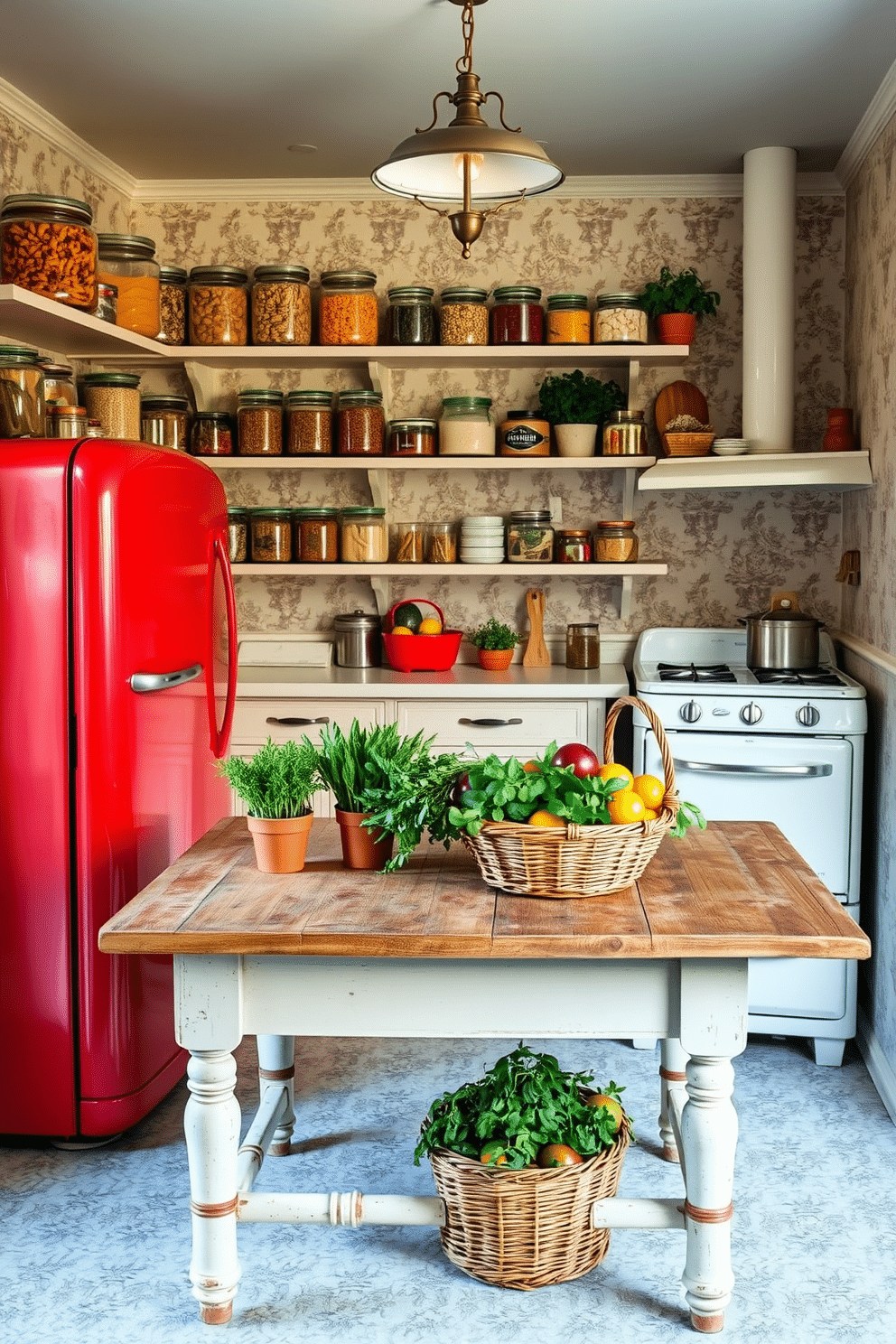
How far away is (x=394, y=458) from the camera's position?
4.13 m

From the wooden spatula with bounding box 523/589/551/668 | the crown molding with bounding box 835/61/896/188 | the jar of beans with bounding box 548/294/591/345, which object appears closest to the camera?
the crown molding with bounding box 835/61/896/188

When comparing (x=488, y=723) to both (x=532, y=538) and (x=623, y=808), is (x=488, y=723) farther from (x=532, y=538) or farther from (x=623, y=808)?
(x=623, y=808)

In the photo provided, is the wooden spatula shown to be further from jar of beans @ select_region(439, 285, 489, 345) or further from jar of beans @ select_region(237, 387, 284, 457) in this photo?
jar of beans @ select_region(237, 387, 284, 457)

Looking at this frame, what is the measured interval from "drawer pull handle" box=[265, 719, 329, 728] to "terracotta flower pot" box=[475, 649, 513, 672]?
61 cm

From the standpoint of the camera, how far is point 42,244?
10.1ft

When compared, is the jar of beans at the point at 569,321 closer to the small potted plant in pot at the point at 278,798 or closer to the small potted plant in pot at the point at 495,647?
the small potted plant in pot at the point at 495,647

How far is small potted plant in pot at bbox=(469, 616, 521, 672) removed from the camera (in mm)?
4250

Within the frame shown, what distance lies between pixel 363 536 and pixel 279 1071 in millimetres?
1931

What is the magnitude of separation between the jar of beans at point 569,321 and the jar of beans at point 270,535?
1.05m

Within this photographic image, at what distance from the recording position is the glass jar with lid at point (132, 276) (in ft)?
12.1

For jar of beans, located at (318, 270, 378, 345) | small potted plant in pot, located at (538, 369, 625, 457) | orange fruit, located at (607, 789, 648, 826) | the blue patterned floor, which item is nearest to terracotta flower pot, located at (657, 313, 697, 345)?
small potted plant in pot, located at (538, 369, 625, 457)

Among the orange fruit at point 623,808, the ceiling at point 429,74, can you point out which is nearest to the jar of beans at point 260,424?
the ceiling at point 429,74

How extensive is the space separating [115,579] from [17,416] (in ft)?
1.73

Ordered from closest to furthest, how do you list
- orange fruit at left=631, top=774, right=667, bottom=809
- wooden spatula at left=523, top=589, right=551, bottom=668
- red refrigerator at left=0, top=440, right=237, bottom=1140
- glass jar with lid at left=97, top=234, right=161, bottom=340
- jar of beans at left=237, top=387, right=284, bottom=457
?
orange fruit at left=631, top=774, right=667, bottom=809
red refrigerator at left=0, top=440, right=237, bottom=1140
glass jar with lid at left=97, top=234, right=161, bottom=340
jar of beans at left=237, top=387, right=284, bottom=457
wooden spatula at left=523, top=589, right=551, bottom=668
